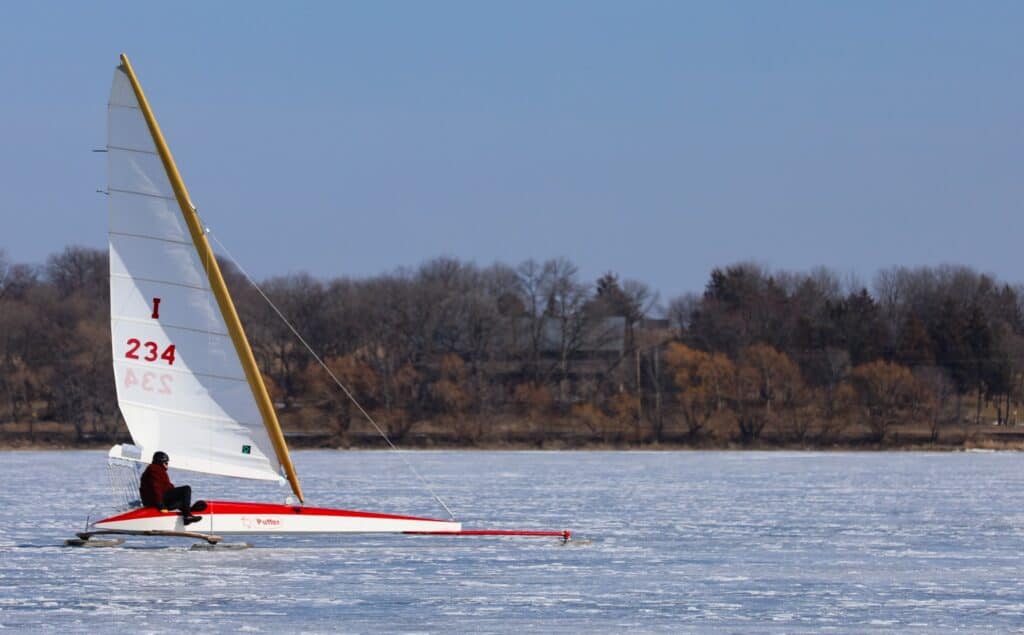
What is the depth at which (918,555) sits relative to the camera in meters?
16.9

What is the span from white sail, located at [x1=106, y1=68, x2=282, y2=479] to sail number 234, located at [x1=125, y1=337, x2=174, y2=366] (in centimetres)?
1

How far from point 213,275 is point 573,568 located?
15.5 feet

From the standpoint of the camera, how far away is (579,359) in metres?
74.2

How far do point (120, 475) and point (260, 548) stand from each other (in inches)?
69.8

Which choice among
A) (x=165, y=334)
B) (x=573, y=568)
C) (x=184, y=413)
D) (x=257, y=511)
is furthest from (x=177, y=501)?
(x=573, y=568)

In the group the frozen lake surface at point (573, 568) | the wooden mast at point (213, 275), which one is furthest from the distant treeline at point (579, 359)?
the wooden mast at point (213, 275)

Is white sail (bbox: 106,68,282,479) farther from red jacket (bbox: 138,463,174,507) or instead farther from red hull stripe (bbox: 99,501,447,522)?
red hull stripe (bbox: 99,501,447,522)

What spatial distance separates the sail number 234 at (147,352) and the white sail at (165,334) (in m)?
0.01

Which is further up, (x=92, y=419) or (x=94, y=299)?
(x=94, y=299)

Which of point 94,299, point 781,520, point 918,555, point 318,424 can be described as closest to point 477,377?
point 318,424

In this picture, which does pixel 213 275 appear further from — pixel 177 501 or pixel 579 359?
pixel 579 359

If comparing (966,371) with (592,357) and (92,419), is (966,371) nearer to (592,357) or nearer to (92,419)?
(592,357)

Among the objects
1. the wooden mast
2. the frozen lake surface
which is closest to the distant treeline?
the frozen lake surface

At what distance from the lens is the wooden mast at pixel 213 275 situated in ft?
54.5
